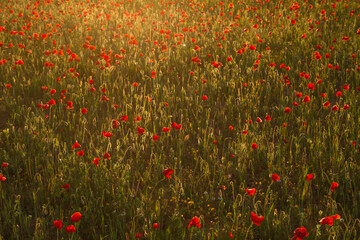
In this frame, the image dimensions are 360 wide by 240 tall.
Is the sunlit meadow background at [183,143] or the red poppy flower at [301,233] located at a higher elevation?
the red poppy flower at [301,233]

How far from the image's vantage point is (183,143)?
316 cm

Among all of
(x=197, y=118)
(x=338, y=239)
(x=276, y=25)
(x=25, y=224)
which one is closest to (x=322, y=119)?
(x=197, y=118)

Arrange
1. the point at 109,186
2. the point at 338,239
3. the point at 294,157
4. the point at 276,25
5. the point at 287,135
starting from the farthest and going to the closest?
the point at 276,25 → the point at 287,135 → the point at 294,157 → the point at 109,186 → the point at 338,239

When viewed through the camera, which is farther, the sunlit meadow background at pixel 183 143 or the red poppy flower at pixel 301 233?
the sunlit meadow background at pixel 183 143

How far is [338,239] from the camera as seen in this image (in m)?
2.15

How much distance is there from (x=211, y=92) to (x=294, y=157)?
139 centimetres

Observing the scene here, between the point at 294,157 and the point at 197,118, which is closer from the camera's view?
the point at 294,157

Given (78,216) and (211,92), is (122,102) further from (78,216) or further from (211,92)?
(78,216)

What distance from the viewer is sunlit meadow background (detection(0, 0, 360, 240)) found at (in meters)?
2.35

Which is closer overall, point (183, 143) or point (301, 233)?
point (301, 233)

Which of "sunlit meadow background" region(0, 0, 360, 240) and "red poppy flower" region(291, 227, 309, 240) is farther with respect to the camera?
"sunlit meadow background" region(0, 0, 360, 240)

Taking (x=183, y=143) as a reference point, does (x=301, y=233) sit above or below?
above

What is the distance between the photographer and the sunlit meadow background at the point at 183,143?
2.35 meters

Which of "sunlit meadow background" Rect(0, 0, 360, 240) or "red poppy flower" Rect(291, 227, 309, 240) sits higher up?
"red poppy flower" Rect(291, 227, 309, 240)
